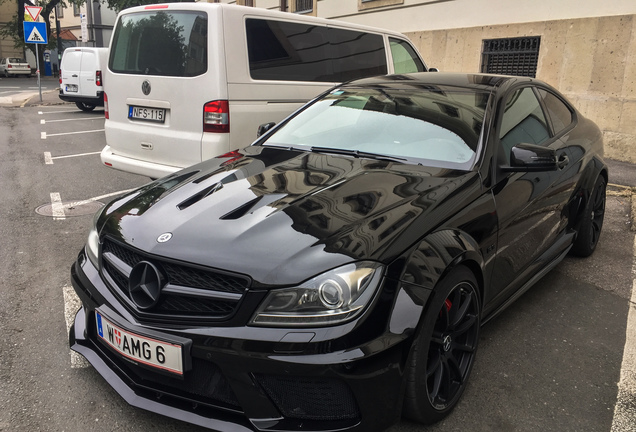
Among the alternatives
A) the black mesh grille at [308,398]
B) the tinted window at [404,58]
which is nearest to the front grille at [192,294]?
the black mesh grille at [308,398]

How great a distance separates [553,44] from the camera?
998 centimetres

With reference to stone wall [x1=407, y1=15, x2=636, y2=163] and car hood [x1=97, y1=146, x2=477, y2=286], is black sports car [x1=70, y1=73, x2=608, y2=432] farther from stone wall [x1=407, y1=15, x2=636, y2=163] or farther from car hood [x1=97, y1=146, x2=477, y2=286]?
stone wall [x1=407, y1=15, x2=636, y2=163]

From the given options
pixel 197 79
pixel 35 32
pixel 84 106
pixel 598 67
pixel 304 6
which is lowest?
pixel 84 106

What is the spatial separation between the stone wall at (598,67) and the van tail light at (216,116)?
278 inches

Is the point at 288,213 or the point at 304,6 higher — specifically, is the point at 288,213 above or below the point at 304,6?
below

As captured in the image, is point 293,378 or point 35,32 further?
point 35,32

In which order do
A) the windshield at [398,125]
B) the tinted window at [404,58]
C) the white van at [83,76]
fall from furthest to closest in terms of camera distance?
the white van at [83,76] → the tinted window at [404,58] → the windshield at [398,125]

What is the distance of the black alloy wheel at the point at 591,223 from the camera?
4363 mm

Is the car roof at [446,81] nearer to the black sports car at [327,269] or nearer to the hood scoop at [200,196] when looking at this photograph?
the black sports car at [327,269]

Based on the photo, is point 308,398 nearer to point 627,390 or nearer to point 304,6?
point 627,390

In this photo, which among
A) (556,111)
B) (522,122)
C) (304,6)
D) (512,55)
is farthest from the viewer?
(304,6)

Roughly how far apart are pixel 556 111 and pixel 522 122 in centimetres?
76

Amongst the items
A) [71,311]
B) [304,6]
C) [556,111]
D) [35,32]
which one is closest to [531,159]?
[556,111]

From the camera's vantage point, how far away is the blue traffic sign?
16906mm
